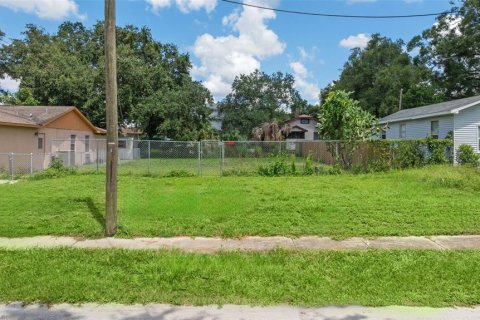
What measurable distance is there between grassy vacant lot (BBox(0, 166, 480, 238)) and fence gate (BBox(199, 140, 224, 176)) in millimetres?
3370

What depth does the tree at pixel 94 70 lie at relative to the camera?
99.0ft

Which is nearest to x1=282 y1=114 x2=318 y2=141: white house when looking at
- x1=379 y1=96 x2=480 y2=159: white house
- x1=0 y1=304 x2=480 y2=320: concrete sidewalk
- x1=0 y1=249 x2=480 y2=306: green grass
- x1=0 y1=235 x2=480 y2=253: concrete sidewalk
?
x1=379 y1=96 x2=480 y2=159: white house

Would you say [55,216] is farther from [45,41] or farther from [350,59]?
[350,59]

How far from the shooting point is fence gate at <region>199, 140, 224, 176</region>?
1498 centimetres

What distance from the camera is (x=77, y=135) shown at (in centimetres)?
2461

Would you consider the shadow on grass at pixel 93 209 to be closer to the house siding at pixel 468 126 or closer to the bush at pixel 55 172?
the bush at pixel 55 172

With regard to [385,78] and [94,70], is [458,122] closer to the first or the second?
[385,78]

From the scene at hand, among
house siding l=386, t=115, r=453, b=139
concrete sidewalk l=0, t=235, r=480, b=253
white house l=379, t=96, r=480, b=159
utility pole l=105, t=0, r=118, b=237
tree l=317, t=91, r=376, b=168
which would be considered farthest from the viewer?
house siding l=386, t=115, r=453, b=139

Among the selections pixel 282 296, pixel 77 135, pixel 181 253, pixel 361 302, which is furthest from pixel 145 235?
pixel 77 135

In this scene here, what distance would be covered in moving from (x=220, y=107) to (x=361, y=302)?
51242 millimetres

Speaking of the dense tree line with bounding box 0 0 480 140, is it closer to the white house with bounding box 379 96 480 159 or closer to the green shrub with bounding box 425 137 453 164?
the white house with bounding box 379 96 480 159

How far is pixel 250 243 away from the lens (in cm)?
600

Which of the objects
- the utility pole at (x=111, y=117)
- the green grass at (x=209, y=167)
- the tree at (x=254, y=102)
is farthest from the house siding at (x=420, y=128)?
the tree at (x=254, y=102)

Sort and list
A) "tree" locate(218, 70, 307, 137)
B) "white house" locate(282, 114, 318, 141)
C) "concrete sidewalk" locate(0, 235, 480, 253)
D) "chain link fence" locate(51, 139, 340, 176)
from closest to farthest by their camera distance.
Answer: "concrete sidewalk" locate(0, 235, 480, 253), "chain link fence" locate(51, 139, 340, 176), "tree" locate(218, 70, 307, 137), "white house" locate(282, 114, 318, 141)
